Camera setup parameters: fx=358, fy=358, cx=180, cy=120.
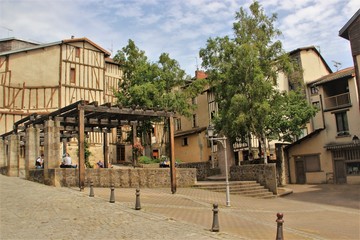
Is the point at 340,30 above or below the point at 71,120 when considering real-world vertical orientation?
above

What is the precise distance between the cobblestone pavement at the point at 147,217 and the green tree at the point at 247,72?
9148 millimetres

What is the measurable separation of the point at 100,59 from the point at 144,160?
537 inches

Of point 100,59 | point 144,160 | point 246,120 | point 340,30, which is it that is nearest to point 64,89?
point 100,59

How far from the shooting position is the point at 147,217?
33.3 ft

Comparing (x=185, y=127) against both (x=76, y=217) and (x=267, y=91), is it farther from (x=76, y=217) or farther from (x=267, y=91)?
(x=76, y=217)

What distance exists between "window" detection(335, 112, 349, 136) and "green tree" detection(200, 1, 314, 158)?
16.8 ft

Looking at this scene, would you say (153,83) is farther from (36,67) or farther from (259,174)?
(259,174)

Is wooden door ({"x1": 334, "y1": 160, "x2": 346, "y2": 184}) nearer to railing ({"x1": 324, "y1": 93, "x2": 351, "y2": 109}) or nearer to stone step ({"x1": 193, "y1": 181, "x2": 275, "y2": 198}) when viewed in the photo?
railing ({"x1": 324, "y1": 93, "x2": 351, "y2": 109})

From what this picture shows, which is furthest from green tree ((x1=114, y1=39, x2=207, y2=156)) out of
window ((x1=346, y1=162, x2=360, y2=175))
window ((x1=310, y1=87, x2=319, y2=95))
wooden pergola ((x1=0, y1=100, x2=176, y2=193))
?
window ((x1=346, y1=162, x2=360, y2=175))

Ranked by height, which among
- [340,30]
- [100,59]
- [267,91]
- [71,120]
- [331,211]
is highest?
[100,59]

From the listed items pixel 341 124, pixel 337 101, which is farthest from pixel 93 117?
pixel 337 101

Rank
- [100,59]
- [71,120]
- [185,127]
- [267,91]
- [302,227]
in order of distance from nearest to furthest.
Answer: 1. [302,227]
2. [71,120]
3. [267,91]
4. [100,59]
5. [185,127]

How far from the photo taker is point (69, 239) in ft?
24.7

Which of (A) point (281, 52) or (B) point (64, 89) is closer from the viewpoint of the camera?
(A) point (281, 52)
